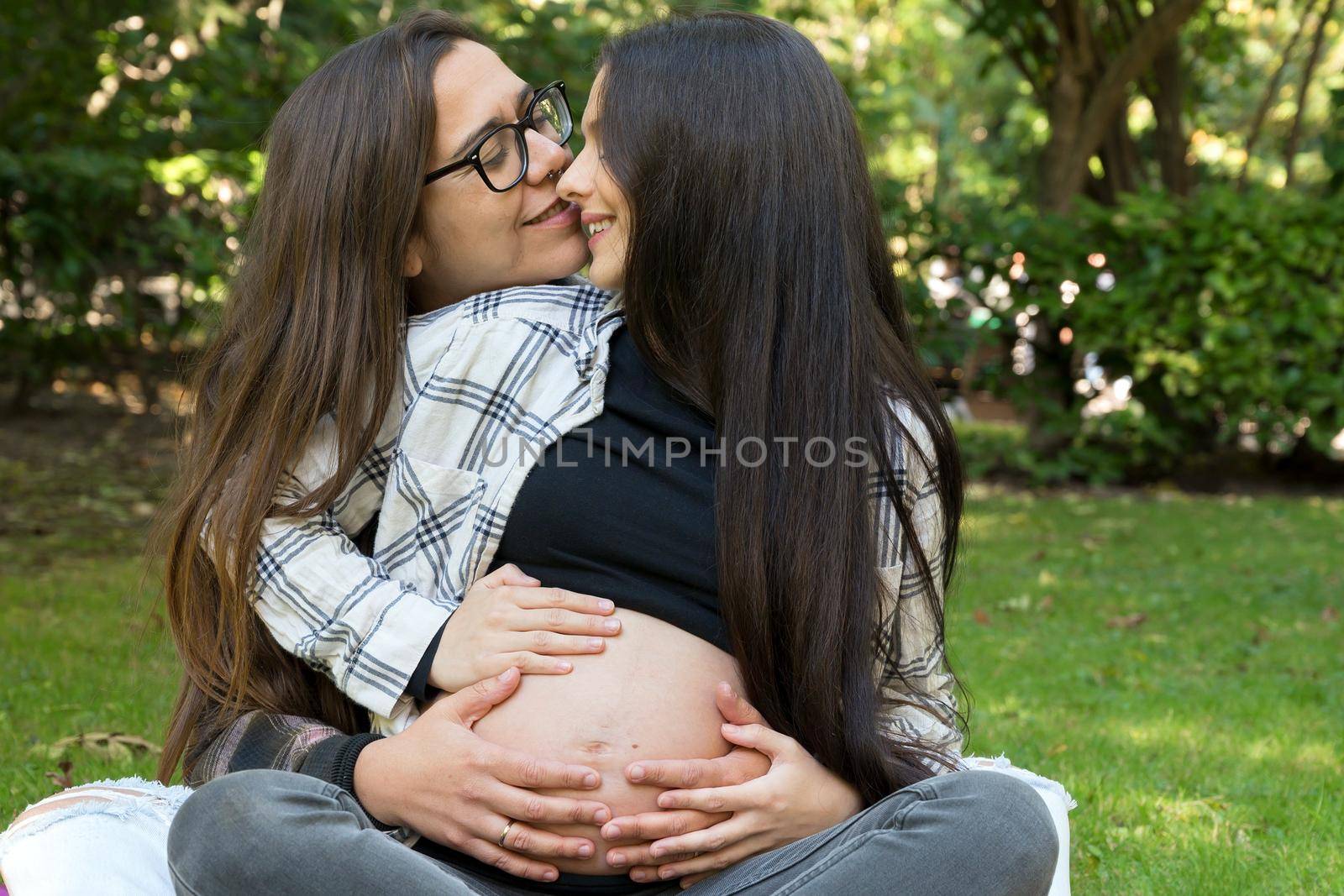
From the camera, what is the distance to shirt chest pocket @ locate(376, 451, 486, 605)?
2164mm

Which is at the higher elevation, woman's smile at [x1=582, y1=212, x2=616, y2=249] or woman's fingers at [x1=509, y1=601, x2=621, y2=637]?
woman's smile at [x1=582, y1=212, x2=616, y2=249]

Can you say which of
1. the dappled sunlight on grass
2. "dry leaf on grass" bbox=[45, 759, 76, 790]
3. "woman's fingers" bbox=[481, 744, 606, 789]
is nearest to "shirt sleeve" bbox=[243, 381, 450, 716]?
"woman's fingers" bbox=[481, 744, 606, 789]

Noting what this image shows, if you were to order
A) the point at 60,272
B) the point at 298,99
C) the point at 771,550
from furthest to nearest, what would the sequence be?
the point at 60,272, the point at 298,99, the point at 771,550

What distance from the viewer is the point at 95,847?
1.89 meters

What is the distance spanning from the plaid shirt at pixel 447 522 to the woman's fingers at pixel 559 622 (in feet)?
0.57

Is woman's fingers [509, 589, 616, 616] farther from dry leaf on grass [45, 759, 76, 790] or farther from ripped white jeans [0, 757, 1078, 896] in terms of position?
dry leaf on grass [45, 759, 76, 790]

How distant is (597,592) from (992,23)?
745 centimetres

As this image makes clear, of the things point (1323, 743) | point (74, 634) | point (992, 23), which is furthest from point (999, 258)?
point (74, 634)

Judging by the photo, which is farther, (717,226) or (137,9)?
(137,9)

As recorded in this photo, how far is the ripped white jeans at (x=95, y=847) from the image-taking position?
183 centimetres

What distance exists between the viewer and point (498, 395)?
7.21 ft

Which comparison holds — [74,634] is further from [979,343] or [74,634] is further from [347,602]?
[979,343]

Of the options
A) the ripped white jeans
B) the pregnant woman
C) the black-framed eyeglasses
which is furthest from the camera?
the black-framed eyeglasses

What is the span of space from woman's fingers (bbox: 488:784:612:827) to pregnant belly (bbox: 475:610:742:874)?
0.03 meters
